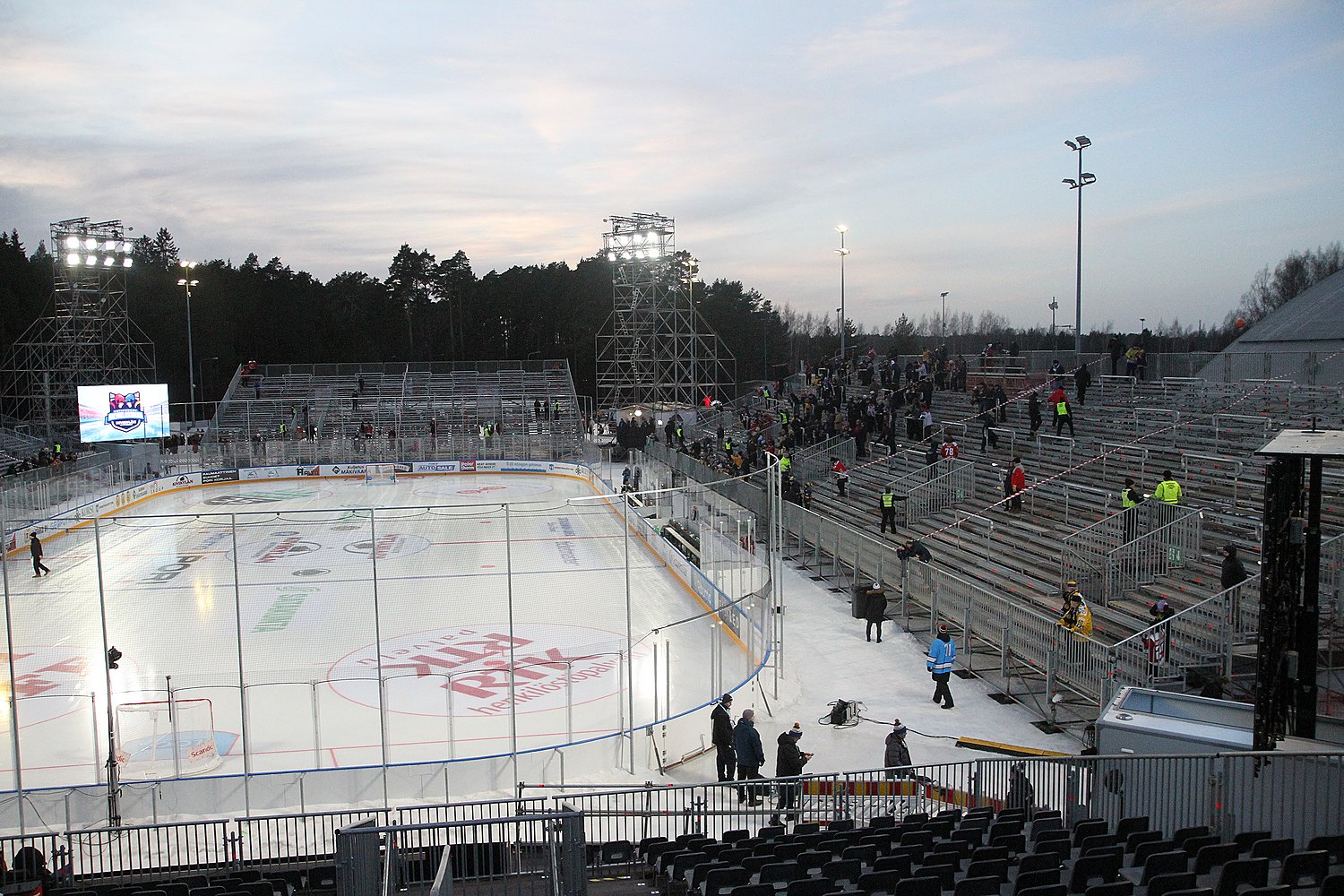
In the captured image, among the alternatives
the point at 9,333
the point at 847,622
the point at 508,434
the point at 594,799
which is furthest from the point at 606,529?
the point at 9,333

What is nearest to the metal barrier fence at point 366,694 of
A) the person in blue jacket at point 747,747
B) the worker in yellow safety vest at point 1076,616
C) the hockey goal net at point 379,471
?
the person in blue jacket at point 747,747

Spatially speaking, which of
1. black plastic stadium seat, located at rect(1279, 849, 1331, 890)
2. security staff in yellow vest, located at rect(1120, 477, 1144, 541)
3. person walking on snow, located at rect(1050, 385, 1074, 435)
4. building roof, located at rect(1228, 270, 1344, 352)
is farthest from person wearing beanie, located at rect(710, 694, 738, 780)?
building roof, located at rect(1228, 270, 1344, 352)

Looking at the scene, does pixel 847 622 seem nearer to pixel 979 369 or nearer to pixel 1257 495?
pixel 1257 495

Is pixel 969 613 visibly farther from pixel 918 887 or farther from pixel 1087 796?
pixel 918 887

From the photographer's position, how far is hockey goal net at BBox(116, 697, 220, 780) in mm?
12461

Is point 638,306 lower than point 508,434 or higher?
higher

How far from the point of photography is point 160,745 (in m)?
13.1

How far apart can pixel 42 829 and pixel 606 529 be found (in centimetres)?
1650

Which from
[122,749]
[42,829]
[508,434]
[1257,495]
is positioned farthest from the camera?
[508,434]

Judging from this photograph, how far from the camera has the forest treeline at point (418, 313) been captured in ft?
266

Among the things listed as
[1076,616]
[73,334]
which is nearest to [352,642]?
[1076,616]

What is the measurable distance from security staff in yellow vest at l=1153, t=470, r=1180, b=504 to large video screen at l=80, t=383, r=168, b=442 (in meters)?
39.9

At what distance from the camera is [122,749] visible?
513 inches

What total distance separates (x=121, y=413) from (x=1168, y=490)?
4152 cm
